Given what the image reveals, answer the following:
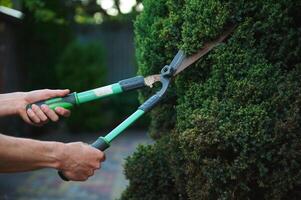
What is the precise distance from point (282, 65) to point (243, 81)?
302 mm

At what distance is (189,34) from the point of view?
120 inches

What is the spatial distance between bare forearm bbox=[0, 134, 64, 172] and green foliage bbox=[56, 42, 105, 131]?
9.91 m

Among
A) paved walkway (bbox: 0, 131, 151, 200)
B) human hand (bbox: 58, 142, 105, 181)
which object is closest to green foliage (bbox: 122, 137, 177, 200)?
human hand (bbox: 58, 142, 105, 181)

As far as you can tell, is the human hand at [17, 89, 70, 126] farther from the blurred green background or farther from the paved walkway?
the blurred green background

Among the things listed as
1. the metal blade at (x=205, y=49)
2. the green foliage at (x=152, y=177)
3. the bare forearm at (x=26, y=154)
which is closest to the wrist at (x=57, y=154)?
the bare forearm at (x=26, y=154)

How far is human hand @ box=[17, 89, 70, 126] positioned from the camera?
2.76 metres

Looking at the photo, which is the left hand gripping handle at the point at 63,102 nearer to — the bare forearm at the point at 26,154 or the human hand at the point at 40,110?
the human hand at the point at 40,110

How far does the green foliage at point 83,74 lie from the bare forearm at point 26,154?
32.5 feet

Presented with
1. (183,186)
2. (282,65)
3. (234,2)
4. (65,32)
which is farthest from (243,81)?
(65,32)

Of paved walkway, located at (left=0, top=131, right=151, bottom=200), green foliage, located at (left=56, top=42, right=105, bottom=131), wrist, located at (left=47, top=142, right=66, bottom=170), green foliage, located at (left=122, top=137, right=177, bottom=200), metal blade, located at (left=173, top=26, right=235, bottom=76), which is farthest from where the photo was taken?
green foliage, located at (left=56, top=42, right=105, bottom=131)

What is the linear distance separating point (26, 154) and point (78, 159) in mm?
251

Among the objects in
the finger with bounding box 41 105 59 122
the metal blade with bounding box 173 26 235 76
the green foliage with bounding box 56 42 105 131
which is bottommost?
the green foliage with bounding box 56 42 105 131

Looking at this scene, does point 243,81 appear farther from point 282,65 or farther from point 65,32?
point 65,32

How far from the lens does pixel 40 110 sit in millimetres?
2793
